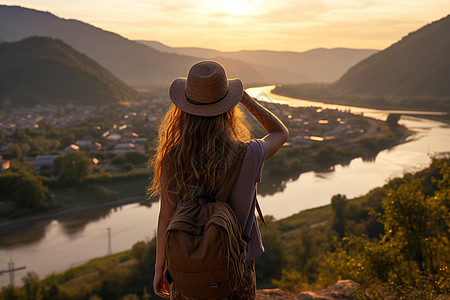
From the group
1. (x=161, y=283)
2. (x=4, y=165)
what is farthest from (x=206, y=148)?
(x=4, y=165)

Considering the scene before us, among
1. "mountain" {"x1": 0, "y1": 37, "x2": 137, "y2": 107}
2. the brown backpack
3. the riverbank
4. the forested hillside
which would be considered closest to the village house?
the forested hillside

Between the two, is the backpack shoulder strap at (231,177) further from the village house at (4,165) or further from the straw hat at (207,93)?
the village house at (4,165)

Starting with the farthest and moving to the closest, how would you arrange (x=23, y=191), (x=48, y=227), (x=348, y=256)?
(x=23, y=191)
(x=48, y=227)
(x=348, y=256)

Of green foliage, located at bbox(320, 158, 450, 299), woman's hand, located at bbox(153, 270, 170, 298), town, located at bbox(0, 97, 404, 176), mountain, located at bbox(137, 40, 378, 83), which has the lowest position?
town, located at bbox(0, 97, 404, 176)

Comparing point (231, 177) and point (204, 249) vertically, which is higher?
point (231, 177)

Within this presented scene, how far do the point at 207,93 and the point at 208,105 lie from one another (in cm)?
3

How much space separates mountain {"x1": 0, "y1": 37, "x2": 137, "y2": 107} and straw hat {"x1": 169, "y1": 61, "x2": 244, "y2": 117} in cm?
4455

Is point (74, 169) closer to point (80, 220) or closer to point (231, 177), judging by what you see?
point (80, 220)

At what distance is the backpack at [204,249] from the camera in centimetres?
79

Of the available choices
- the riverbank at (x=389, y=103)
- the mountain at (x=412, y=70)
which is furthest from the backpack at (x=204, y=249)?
the mountain at (x=412, y=70)

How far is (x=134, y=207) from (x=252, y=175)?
12.7 metres

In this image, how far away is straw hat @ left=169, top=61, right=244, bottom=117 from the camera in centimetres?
89

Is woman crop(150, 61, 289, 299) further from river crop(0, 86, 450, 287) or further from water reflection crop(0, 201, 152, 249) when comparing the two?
water reflection crop(0, 201, 152, 249)

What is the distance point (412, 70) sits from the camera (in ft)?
134
